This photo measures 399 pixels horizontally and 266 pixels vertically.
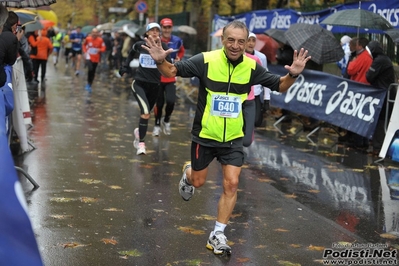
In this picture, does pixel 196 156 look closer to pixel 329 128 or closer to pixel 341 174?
pixel 341 174

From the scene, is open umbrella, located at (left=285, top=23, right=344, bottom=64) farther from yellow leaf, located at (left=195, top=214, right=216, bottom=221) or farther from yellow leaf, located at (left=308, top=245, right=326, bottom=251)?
yellow leaf, located at (left=308, top=245, right=326, bottom=251)

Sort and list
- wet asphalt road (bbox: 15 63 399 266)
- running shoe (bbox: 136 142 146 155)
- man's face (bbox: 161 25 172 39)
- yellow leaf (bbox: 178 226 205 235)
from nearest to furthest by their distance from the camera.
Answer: wet asphalt road (bbox: 15 63 399 266) < yellow leaf (bbox: 178 226 205 235) < running shoe (bbox: 136 142 146 155) < man's face (bbox: 161 25 172 39)

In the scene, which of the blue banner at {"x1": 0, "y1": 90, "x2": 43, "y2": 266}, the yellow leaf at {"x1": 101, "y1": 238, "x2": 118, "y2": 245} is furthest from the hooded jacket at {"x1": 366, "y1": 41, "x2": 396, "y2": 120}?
the blue banner at {"x1": 0, "y1": 90, "x2": 43, "y2": 266}

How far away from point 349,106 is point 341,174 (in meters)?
3.40

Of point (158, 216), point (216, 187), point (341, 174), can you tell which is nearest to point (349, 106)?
point (341, 174)

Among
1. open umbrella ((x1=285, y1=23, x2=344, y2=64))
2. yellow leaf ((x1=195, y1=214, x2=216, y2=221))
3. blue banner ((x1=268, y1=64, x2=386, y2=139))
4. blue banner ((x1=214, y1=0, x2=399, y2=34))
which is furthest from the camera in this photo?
open umbrella ((x1=285, y1=23, x2=344, y2=64))

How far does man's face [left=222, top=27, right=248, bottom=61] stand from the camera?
621cm

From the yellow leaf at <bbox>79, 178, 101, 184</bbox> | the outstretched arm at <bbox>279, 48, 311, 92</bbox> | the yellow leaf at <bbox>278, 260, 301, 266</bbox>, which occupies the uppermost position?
the outstretched arm at <bbox>279, 48, 311, 92</bbox>

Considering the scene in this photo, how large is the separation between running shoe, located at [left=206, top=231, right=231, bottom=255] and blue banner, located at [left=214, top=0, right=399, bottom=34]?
8.41 metres

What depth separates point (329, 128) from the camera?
15.8m

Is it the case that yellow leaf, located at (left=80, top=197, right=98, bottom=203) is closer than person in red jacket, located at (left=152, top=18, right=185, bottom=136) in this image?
Yes

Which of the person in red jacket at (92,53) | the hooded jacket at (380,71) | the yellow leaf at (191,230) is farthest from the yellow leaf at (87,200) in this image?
the person in red jacket at (92,53)

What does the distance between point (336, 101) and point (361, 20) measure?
5.36 ft

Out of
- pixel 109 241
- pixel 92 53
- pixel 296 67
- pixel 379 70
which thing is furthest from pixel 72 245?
pixel 92 53
